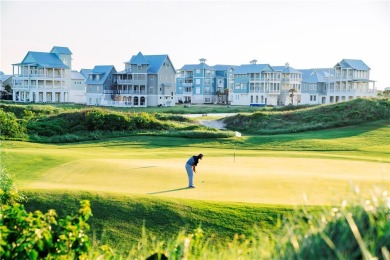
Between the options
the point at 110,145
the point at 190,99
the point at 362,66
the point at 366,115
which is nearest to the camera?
the point at 110,145

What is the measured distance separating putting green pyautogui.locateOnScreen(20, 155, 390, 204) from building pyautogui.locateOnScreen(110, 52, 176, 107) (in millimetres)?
73437

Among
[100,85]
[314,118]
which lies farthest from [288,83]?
[314,118]

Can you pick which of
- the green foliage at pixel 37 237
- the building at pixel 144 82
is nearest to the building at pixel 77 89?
the building at pixel 144 82

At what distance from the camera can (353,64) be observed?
9806 centimetres

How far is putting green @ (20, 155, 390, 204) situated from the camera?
20.2 meters

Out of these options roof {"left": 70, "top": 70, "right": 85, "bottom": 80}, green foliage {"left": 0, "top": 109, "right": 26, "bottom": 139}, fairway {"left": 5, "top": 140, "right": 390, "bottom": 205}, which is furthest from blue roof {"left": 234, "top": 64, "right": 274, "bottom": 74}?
fairway {"left": 5, "top": 140, "right": 390, "bottom": 205}

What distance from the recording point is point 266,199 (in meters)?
19.5

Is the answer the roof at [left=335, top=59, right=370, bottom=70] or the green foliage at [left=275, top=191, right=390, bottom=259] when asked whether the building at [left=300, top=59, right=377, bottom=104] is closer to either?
the roof at [left=335, top=59, right=370, bottom=70]

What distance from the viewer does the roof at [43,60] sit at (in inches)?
3952

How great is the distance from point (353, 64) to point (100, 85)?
Result: 4659 centimetres

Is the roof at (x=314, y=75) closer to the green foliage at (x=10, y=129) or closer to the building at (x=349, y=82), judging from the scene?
the building at (x=349, y=82)

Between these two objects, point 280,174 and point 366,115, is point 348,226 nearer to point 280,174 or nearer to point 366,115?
point 280,174

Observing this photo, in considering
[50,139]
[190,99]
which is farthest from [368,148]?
[190,99]

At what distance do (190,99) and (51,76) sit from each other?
3628cm
